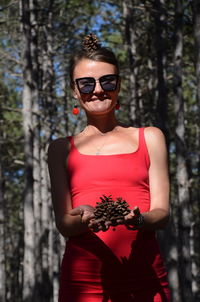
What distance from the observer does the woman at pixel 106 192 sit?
2.47 metres

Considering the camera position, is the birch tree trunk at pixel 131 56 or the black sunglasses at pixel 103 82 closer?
the black sunglasses at pixel 103 82

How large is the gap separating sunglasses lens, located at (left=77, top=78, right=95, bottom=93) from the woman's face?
0.02m

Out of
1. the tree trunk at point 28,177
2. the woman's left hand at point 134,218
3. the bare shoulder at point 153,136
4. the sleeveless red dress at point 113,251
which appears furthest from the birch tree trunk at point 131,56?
the woman's left hand at point 134,218

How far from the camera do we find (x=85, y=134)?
2.87 meters

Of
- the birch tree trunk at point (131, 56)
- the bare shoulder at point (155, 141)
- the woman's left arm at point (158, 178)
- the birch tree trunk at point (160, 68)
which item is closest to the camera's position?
the woman's left arm at point (158, 178)

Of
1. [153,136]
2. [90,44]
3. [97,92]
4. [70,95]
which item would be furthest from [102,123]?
[70,95]

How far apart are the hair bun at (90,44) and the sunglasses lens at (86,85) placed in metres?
0.14

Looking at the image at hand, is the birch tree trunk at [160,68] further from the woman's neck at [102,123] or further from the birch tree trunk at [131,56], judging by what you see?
the woman's neck at [102,123]

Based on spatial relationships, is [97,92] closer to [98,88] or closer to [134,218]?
[98,88]

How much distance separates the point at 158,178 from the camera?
268 cm

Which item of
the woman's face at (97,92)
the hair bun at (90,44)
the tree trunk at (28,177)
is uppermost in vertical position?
the hair bun at (90,44)

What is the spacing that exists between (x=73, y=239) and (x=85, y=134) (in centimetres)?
53

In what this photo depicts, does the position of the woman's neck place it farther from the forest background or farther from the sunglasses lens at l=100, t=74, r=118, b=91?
the forest background

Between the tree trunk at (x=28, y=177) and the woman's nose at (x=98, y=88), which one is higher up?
the woman's nose at (x=98, y=88)
